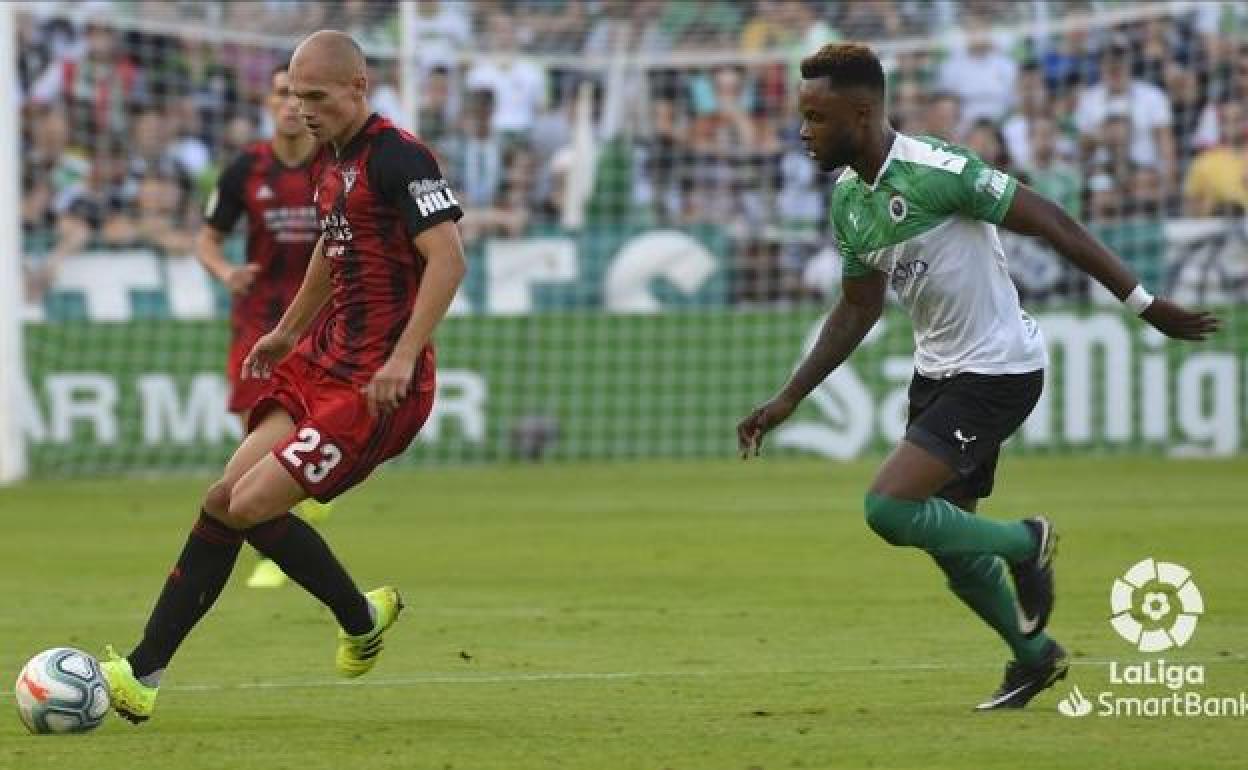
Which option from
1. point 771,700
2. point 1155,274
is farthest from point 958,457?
point 1155,274

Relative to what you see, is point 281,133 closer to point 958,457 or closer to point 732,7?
point 958,457

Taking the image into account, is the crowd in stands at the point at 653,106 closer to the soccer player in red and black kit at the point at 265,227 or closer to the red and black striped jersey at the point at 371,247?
the soccer player in red and black kit at the point at 265,227

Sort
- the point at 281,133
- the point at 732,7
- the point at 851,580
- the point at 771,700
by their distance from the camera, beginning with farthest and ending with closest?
the point at 732,7
the point at 281,133
the point at 851,580
the point at 771,700

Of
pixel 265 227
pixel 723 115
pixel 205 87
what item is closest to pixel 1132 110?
pixel 723 115

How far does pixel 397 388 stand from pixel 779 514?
8.56 metres

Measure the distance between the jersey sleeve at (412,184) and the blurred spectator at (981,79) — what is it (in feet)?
48.6

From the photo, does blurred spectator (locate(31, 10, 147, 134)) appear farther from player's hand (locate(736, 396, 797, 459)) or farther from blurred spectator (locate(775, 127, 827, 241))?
player's hand (locate(736, 396, 797, 459))

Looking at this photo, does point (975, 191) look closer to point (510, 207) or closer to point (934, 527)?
point (934, 527)

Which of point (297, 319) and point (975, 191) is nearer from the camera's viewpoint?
point (975, 191)

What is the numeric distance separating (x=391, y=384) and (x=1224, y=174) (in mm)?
14706

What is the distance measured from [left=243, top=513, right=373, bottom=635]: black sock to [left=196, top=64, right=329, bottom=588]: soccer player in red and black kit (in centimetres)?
533

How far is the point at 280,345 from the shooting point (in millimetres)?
8586

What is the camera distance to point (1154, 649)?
29.7ft

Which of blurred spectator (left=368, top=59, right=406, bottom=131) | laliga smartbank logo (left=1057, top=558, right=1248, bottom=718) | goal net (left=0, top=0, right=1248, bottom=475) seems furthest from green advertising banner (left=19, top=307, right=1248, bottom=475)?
laliga smartbank logo (left=1057, top=558, right=1248, bottom=718)
